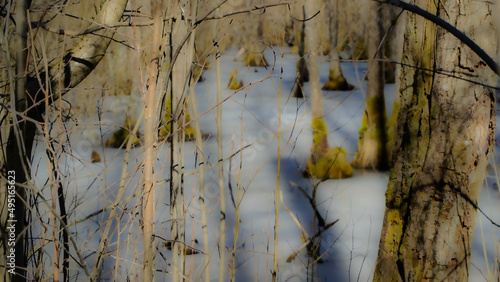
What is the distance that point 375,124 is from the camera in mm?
8211

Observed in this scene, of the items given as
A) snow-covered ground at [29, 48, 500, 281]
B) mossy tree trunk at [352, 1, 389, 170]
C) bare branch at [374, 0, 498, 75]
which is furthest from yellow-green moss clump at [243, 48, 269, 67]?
mossy tree trunk at [352, 1, 389, 170]

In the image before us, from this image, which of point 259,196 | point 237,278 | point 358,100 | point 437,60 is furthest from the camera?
point 358,100

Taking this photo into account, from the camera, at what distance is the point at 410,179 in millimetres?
2818

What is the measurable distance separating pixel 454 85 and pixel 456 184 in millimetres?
528

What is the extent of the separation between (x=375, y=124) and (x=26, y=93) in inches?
257

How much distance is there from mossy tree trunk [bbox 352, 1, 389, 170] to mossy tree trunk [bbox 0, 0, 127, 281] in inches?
229

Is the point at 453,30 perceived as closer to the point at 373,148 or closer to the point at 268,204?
the point at 268,204

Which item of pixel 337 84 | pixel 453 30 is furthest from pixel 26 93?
pixel 337 84

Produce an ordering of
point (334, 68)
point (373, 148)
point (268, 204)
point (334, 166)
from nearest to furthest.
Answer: point (268, 204) → point (334, 166) → point (373, 148) → point (334, 68)

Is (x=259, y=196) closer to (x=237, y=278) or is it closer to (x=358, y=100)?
(x=237, y=278)

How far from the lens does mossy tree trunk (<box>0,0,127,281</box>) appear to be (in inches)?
92.4

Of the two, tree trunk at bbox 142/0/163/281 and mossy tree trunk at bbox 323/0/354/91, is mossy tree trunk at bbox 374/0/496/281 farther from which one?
mossy tree trunk at bbox 323/0/354/91

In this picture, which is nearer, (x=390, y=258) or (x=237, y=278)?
(x=390, y=258)

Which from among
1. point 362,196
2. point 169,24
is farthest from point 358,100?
point 169,24
